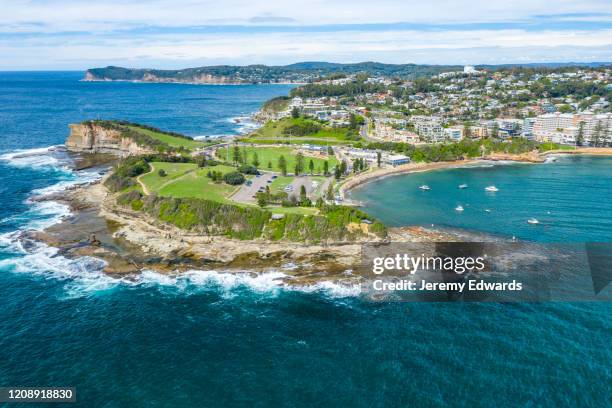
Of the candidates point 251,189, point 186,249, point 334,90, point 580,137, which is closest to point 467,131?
point 580,137

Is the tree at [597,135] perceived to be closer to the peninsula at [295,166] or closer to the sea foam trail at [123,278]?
the peninsula at [295,166]

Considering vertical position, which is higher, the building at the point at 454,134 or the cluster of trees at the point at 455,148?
the building at the point at 454,134

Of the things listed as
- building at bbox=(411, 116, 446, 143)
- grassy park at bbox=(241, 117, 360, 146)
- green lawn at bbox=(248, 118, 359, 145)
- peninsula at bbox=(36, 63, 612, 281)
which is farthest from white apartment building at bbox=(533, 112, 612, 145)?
green lawn at bbox=(248, 118, 359, 145)

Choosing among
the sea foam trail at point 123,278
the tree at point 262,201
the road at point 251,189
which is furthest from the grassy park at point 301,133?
the sea foam trail at point 123,278

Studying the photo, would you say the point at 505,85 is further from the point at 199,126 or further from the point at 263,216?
the point at 263,216

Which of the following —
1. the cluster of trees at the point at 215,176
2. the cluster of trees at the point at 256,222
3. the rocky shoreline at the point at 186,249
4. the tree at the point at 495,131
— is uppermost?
the tree at the point at 495,131

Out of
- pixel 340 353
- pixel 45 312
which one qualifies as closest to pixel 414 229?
pixel 340 353
